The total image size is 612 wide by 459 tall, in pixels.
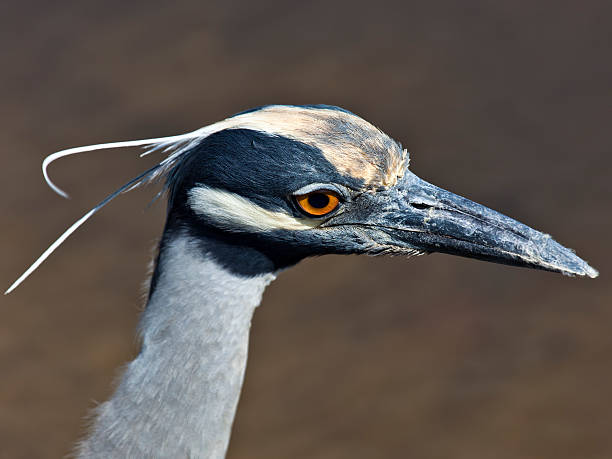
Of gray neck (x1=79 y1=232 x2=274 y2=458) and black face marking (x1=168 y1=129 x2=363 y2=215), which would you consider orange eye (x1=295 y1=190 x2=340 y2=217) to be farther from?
gray neck (x1=79 y1=232 x2=274 y2=458)

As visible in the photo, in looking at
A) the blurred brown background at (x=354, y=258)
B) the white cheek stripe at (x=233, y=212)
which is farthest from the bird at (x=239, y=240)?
the blurred brown background at (x=354, y=258)

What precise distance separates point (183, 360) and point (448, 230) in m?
0.80

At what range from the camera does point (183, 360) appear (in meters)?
2.21

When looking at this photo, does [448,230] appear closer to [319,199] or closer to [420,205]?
[420,205]

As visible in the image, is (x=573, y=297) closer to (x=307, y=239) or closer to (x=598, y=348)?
(x=598, y=348)

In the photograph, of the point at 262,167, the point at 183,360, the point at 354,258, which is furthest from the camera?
the point at 354,258

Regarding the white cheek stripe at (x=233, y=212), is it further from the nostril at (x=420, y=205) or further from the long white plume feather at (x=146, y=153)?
the nostril at (x=420, y=205)

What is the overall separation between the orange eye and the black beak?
101 mm

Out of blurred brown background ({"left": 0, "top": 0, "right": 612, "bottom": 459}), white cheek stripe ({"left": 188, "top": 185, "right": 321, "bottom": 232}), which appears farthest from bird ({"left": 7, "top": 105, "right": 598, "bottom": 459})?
blurred brown background ({"left": 0, "top": 0, "right": 612, "bottom": 459})

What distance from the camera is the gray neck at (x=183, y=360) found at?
221 cm

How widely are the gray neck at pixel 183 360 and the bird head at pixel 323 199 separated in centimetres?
11

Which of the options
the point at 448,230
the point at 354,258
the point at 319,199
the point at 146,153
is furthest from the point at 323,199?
the point at 354,258

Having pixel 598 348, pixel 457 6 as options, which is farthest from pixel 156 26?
pixel 598 348

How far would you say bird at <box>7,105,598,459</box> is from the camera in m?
2.14
